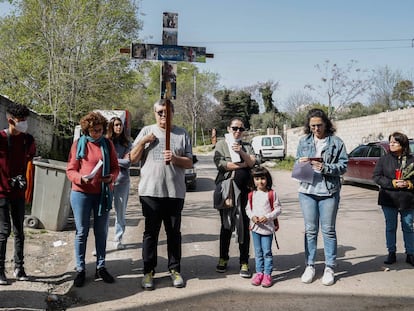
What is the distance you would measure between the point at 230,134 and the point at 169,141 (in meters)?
0.84

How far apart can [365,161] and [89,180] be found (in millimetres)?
10660

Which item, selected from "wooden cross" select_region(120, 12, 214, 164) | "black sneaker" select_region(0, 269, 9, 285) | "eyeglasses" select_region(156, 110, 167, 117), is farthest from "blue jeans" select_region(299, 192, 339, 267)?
"black sneaker" select_region(0, 269, 9, 285)

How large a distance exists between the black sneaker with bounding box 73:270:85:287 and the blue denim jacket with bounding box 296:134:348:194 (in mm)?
2733

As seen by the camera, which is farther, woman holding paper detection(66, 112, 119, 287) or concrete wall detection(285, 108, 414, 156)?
concrete wall detection(285, 108, 414, 156)

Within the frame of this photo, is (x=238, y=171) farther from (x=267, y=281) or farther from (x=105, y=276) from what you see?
(x=105, y=276)

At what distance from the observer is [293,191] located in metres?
13.8

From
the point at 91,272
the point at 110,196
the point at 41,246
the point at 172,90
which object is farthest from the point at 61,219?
the point at 172,90

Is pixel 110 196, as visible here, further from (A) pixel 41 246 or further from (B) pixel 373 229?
(B) pixel 373 229

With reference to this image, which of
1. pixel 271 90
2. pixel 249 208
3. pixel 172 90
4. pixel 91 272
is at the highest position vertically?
pixel 271 90

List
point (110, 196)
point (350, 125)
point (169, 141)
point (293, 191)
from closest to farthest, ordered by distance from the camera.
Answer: point (169, 141)
point (110, 196)
point (293, 191)
point (350, 125)

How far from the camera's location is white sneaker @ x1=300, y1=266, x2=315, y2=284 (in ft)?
15.5

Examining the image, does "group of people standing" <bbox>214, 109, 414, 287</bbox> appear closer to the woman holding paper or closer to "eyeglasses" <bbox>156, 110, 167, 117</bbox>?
"eyeglasses" <bbox>156, 110, 167, 117</bbox>

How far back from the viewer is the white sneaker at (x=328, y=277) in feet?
15.3

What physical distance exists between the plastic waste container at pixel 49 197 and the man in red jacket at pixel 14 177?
223 centimetres
